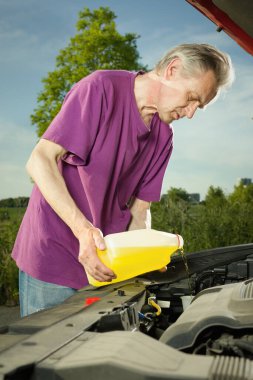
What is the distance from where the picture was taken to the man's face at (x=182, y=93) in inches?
93.2

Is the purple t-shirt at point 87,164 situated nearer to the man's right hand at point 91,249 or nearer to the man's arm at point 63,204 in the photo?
the man's arm at point 63,204

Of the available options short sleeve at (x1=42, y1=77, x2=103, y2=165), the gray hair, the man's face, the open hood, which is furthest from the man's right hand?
the open hood

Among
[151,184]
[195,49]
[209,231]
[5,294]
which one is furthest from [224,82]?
[5,294]

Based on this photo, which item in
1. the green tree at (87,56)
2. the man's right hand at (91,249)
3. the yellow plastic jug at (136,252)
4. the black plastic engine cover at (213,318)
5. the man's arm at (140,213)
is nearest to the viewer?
the black plastic engine cover at (213,318)

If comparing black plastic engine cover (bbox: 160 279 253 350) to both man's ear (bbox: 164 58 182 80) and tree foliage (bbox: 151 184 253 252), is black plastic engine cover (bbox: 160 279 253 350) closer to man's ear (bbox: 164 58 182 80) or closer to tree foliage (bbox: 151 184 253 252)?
man's ear (bbox: 164 58 182 80)

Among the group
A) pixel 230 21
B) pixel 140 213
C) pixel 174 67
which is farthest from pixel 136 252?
pixel 230 21

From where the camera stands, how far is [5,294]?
269 inches

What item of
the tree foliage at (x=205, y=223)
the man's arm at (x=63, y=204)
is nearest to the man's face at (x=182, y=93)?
the man's arm at (x=63, y=204)

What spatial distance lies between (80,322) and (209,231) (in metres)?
5.28

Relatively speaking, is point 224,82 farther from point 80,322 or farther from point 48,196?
point 80,322

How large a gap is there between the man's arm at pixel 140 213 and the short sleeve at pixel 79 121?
0.64m

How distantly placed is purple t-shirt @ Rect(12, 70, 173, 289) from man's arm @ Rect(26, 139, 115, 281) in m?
0.08

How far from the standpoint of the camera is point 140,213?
2.92 metres

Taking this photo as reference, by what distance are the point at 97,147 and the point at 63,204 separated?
0.44 metres
